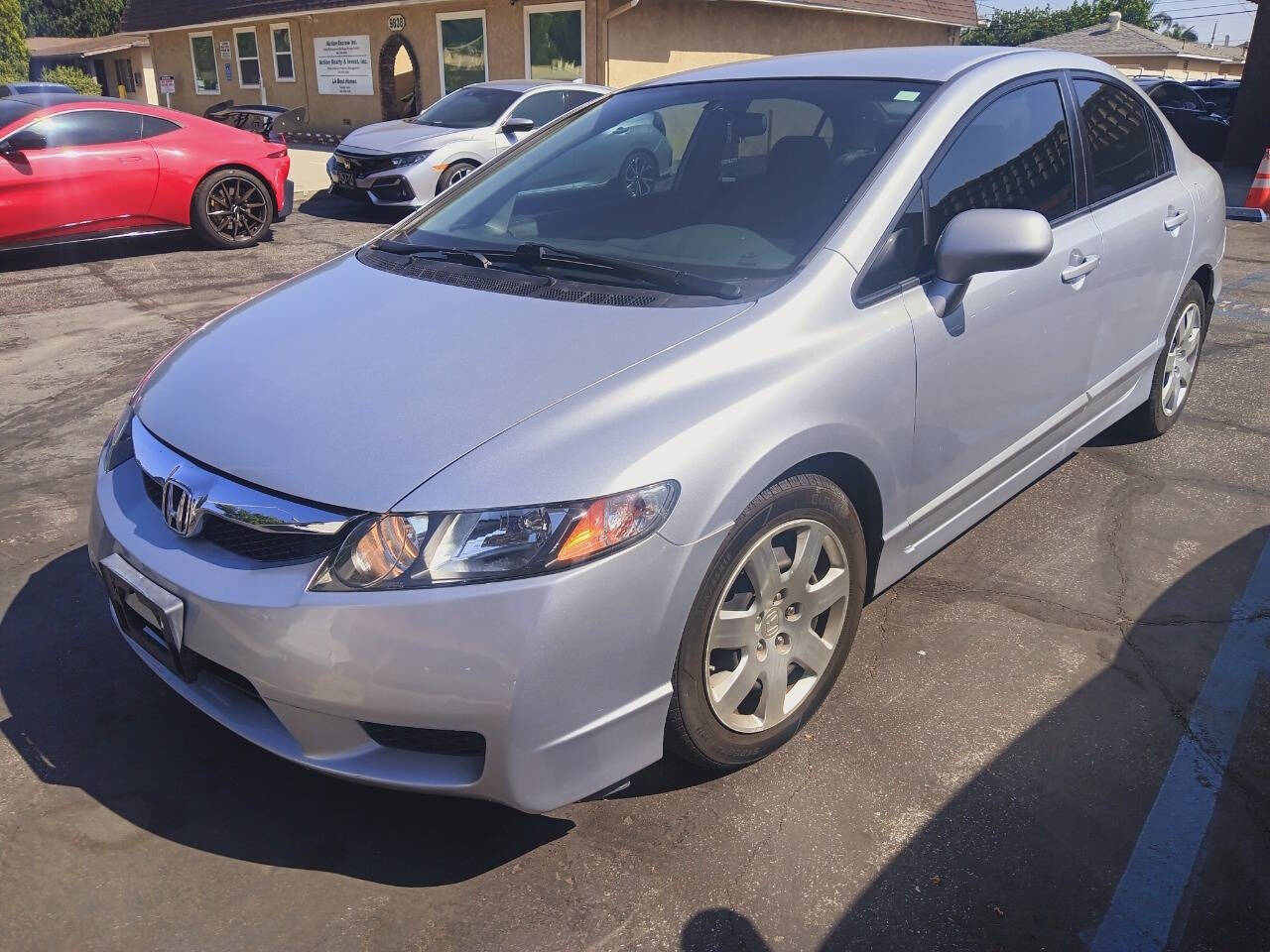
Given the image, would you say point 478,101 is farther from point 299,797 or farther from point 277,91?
point 277,91

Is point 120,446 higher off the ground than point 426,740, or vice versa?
point 120,446

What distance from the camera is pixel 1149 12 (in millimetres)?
86000

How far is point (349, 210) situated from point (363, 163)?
1428 millimetres

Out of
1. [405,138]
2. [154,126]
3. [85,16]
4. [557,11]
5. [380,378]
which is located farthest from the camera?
[85,16]

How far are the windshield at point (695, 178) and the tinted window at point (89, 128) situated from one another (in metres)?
6.55

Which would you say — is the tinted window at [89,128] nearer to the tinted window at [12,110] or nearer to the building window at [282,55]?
the tinted window at [12,110]

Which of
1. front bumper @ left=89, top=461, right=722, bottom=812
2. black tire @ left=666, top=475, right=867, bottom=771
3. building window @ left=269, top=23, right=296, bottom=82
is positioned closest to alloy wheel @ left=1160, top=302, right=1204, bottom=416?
black tire @ left=666, top=475, right=867, bottom=771

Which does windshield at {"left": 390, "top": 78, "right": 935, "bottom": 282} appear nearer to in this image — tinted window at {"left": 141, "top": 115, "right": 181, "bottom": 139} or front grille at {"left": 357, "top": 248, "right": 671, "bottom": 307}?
front grille at {"left": 357, "top": 248, "right": 671, "bottom": 307}

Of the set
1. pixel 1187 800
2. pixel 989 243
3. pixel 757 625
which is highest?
pixel 989 243

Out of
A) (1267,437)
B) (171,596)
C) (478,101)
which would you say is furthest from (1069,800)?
(478,101)

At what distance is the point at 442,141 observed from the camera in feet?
36.1

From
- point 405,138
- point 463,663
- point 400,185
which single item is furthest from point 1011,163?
point 405,138

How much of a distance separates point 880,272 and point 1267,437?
3.26m

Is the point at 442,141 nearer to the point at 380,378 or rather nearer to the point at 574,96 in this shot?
the point at 574,96
